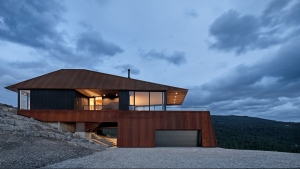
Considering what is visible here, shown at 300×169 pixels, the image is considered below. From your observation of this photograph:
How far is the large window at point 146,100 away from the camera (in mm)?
22933

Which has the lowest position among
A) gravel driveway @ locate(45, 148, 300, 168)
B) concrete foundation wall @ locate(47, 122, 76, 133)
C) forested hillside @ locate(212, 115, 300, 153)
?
forested hillside @ locate(212, 115, 300, 153)

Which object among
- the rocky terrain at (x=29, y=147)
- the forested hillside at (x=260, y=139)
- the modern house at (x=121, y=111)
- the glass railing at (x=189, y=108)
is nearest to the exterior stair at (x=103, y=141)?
the modern house at (x=121, y=111)

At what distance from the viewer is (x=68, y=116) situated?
71.3 feet

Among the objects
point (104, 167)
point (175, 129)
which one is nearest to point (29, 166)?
point (104, 167)

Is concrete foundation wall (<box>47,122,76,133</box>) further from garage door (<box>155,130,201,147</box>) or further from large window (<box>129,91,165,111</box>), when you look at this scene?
garage door (<box>155,130,201,147</box>)

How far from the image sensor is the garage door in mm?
22297

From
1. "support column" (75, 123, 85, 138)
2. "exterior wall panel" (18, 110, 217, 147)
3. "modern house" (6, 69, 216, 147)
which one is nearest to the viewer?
"exterior wall panel" (18, 110, 217, 147)

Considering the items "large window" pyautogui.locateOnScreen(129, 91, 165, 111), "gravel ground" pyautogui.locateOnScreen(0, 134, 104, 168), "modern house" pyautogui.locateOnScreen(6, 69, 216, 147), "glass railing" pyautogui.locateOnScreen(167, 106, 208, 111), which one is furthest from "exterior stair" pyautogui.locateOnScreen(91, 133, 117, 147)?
"gravel ground" pyautogui.locateOnScreen(0, 134, 104, 168)

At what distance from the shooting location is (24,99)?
23.5 m

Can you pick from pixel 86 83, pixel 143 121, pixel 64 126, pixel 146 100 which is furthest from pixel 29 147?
pixel 146 100

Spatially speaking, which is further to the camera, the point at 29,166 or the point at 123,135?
the point at 123,135

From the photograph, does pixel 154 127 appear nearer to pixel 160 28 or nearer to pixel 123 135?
pixel 123 135

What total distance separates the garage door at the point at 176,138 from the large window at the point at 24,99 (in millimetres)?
11408

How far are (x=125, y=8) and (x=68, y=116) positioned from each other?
1018cm
